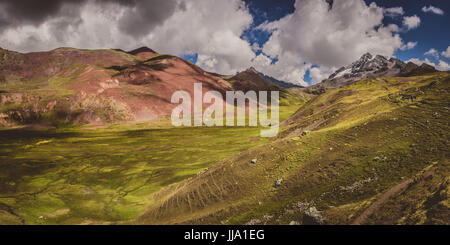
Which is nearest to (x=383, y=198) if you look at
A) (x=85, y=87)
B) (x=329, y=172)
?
(x=329, y=172)

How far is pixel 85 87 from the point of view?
4643 inches

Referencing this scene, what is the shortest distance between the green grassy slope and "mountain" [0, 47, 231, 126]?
104713 mm

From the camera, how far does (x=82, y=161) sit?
46688 millimetres

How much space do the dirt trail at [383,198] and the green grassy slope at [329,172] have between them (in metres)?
0.16

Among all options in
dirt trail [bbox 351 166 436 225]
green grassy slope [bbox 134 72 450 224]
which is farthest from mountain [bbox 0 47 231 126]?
dirt trail [bbox 351 166 436 225]

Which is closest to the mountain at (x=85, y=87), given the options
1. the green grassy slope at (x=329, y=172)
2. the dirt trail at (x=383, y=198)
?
the green grassy slope at (x=329, y=172)

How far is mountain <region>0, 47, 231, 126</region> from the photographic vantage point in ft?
333

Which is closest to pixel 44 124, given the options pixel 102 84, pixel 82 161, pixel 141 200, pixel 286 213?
pixel 102 84

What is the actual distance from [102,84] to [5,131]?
49.3m

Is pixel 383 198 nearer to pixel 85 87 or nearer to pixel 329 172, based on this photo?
pixel 329 172

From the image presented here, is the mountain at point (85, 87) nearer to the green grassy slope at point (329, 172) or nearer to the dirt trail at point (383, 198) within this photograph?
the green grassy slope at point (329, 172)

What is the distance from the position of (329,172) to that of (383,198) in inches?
151
